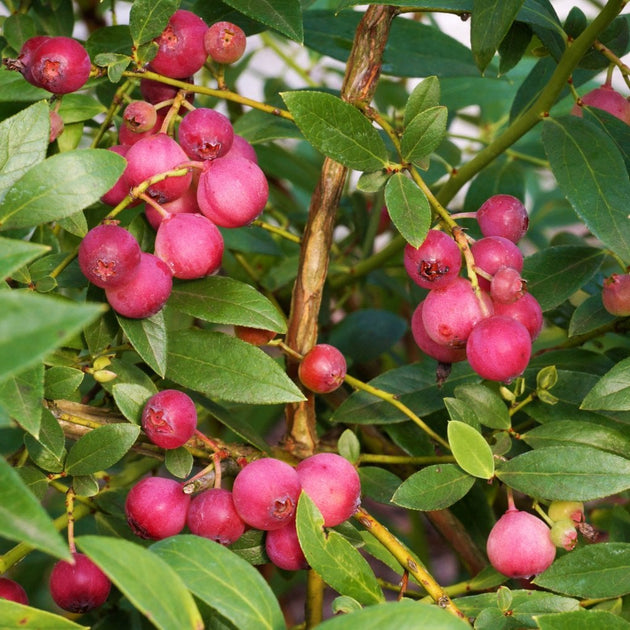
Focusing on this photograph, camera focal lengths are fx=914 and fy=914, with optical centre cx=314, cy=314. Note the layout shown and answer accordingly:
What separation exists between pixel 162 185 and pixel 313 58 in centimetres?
97

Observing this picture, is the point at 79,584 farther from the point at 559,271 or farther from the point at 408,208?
the point at 559,271

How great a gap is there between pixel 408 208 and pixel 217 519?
0.24 metres

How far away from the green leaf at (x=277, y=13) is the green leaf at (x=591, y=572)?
1.38 feet

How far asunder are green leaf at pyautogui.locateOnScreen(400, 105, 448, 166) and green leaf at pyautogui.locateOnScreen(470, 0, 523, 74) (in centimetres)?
8

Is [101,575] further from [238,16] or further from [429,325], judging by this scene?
[238,16]

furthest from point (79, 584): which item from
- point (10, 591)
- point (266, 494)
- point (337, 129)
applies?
point (337, 129)

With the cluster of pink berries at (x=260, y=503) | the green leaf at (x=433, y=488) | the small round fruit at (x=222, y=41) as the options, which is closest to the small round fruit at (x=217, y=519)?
the cluster of pink berries at (x=260, y=503)

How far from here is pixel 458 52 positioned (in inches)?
39.0

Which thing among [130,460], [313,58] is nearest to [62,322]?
[130,460]

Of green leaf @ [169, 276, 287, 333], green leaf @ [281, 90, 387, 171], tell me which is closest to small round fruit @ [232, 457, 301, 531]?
green leaf @ [169, 276, 287, 333]

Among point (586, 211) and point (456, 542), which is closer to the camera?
point (586, 211)

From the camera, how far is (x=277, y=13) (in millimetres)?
701

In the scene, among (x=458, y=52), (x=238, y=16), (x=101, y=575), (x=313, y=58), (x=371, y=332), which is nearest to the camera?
(x=101, y=575)

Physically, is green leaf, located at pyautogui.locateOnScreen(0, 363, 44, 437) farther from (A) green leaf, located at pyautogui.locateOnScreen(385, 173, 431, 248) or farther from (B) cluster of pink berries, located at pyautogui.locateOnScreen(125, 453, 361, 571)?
(A) green leaf, located at pyautogui.locateOnScreen(385, 173, 431, 248)
